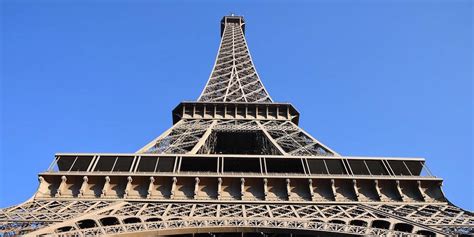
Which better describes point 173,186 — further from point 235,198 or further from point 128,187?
point 235,198

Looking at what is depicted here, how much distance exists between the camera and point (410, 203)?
78.7 ft

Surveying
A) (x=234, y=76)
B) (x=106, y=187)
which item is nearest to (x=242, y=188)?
(x=106, y=187)

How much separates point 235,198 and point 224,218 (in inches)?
137

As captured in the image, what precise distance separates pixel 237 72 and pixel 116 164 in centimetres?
2856

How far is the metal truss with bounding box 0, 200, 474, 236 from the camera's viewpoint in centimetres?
1978

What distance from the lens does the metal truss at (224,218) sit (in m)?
19.8

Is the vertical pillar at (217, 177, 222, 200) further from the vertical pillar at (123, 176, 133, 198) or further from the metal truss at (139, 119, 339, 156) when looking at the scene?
the metal truss at (139, 119, 339, 156)

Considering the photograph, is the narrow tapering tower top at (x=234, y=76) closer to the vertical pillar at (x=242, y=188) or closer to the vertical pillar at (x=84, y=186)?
the vertical pillar at (x=242, y=188)

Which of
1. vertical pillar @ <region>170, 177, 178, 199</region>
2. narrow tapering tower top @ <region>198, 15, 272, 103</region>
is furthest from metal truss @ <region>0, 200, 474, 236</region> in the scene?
narrow tapering tower top @ <region>198, 15, 272, 103</region>

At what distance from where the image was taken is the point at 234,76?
52562 mm

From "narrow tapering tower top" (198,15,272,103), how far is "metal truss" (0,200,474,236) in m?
21.9

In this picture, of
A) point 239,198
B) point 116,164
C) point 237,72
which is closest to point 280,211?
point 239,198

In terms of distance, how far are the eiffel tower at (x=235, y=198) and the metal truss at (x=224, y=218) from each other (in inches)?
1.7

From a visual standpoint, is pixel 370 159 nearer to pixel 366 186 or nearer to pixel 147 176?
pixel 366 186
